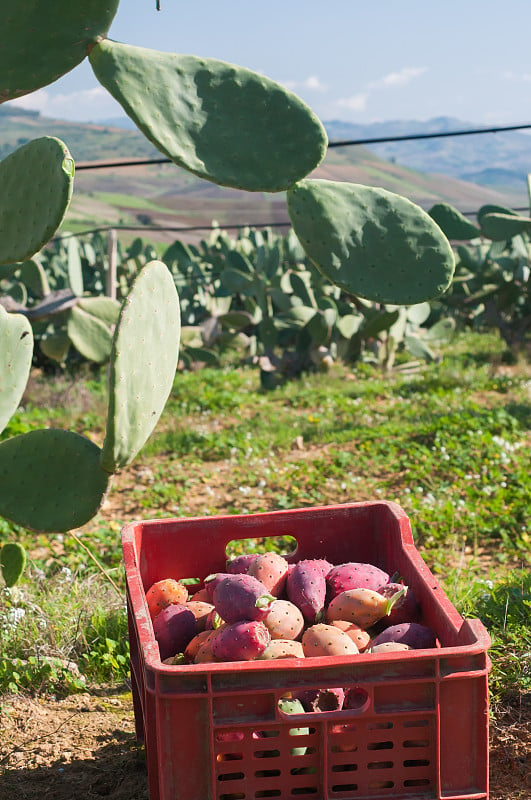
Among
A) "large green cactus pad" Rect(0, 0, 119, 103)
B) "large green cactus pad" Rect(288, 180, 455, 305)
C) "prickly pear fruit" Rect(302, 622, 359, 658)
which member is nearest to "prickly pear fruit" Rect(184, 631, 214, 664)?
"prickly pear fruit" Rect(302, 622, 359, 658)

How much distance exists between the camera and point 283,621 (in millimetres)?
1685

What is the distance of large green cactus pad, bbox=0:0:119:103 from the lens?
150 centimetres

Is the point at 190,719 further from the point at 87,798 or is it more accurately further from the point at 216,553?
the point at 216,553

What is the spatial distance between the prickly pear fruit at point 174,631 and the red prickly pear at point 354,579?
309 millimetres

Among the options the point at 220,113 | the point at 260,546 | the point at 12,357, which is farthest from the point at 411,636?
the point at 260,546

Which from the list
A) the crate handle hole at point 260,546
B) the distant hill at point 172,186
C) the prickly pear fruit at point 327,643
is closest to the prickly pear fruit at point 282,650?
the prickly pear fruit at point 327,643

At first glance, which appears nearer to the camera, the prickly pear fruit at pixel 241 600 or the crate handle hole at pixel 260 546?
the prickly pear fruit at pixel 241 600

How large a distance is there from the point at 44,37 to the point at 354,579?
3.99ft

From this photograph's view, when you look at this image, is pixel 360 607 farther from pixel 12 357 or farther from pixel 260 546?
pixel 260 546

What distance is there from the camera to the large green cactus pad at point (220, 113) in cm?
149

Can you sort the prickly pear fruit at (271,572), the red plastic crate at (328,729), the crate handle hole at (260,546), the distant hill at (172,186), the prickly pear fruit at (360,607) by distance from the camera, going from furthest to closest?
1. the distant hill at (172,186)
2. the crate handle hole at (260,546)
3. the prickly pear fruit at (271,572)
4. the prickly pear fruit at (360,607)
5. the red plastic crate at (328,729)

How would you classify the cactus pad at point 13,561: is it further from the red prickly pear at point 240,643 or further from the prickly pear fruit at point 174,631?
the red prickly pear at point 240,643

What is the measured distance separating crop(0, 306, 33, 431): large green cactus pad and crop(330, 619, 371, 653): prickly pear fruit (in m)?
0.95

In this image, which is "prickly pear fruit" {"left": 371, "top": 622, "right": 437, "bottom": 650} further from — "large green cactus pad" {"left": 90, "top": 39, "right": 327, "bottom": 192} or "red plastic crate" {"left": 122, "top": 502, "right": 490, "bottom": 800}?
"large green cactus pad" {"left": 90, "top": 39, "right": 327, "bottom": 192}
